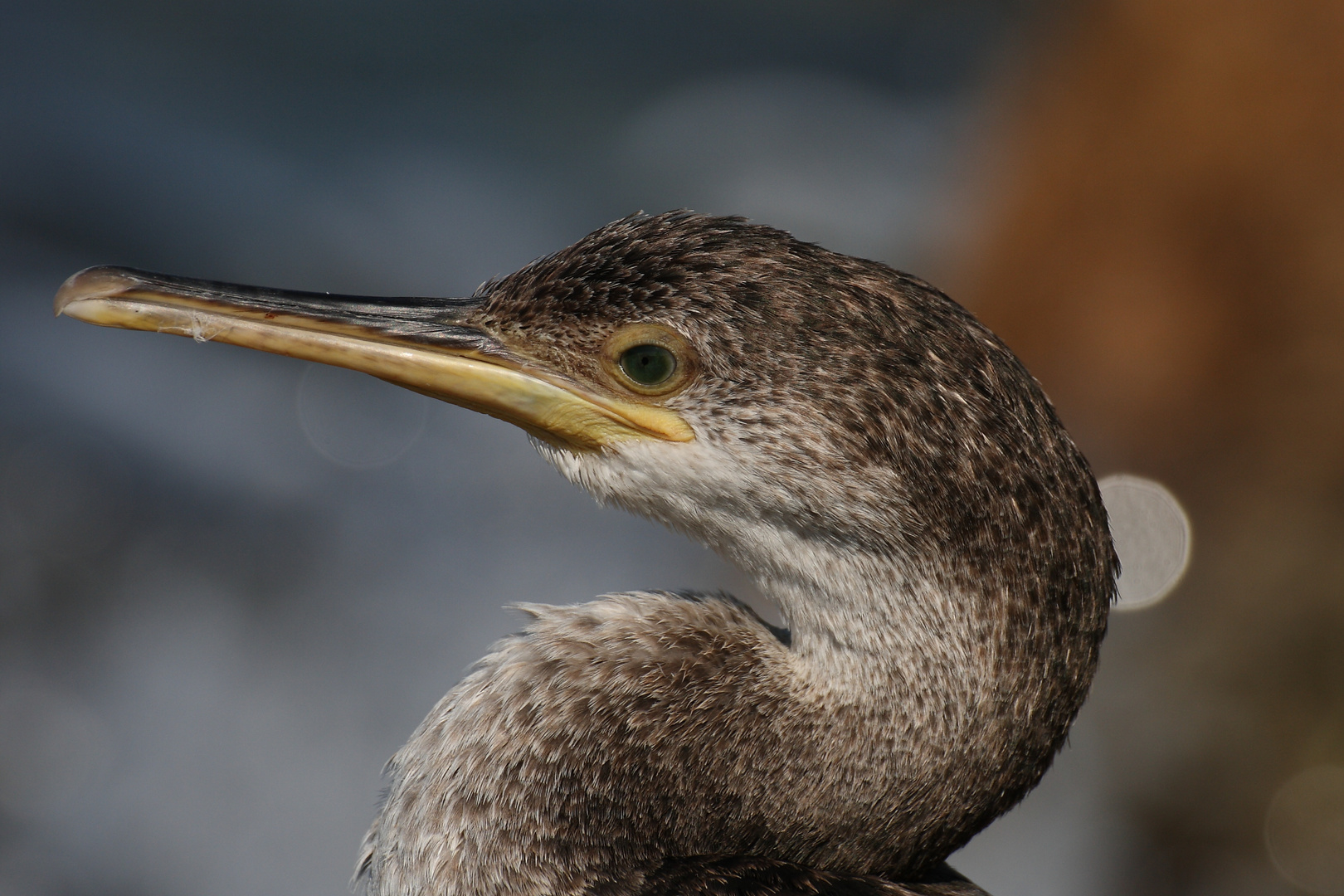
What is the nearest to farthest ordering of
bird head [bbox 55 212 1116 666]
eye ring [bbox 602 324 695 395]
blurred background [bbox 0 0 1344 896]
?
bird head [bbox 55 212 1116 666] < eye ring [bbox 602 324 695 395] < blurred background [bbox 0 0 1344 896]

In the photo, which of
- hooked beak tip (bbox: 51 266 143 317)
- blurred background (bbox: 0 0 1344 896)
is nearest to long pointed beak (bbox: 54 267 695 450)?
hooked beak tip (bbox: 51 266 143 317)

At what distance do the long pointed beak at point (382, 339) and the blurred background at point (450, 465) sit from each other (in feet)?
14.0

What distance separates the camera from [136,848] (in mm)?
5527

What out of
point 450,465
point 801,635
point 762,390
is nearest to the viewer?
point 762,390

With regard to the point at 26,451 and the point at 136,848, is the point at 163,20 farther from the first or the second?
the point at 136,848

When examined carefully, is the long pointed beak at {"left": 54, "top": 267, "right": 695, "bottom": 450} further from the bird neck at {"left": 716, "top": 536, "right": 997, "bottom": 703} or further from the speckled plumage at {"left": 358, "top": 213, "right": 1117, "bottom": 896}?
the bird neck at {"left": 716, "top": 536, "right": 997, "bottom": 703}

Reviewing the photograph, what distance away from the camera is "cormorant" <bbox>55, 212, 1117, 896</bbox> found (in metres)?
2.19

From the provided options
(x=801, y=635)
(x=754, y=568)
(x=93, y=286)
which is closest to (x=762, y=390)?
(x=754, y=568)

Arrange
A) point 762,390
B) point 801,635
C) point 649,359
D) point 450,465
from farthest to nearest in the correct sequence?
point 450,465
point 801,635
point 649,359
point 762,390

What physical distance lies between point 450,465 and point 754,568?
5.55 m

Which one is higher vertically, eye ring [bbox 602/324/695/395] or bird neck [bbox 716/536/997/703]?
eye ring [bbox 602/324/695/395]

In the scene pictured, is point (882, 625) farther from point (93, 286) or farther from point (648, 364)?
point (93, 286)

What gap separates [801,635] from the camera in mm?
2455

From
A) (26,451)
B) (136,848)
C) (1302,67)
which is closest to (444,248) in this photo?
(26,451)
